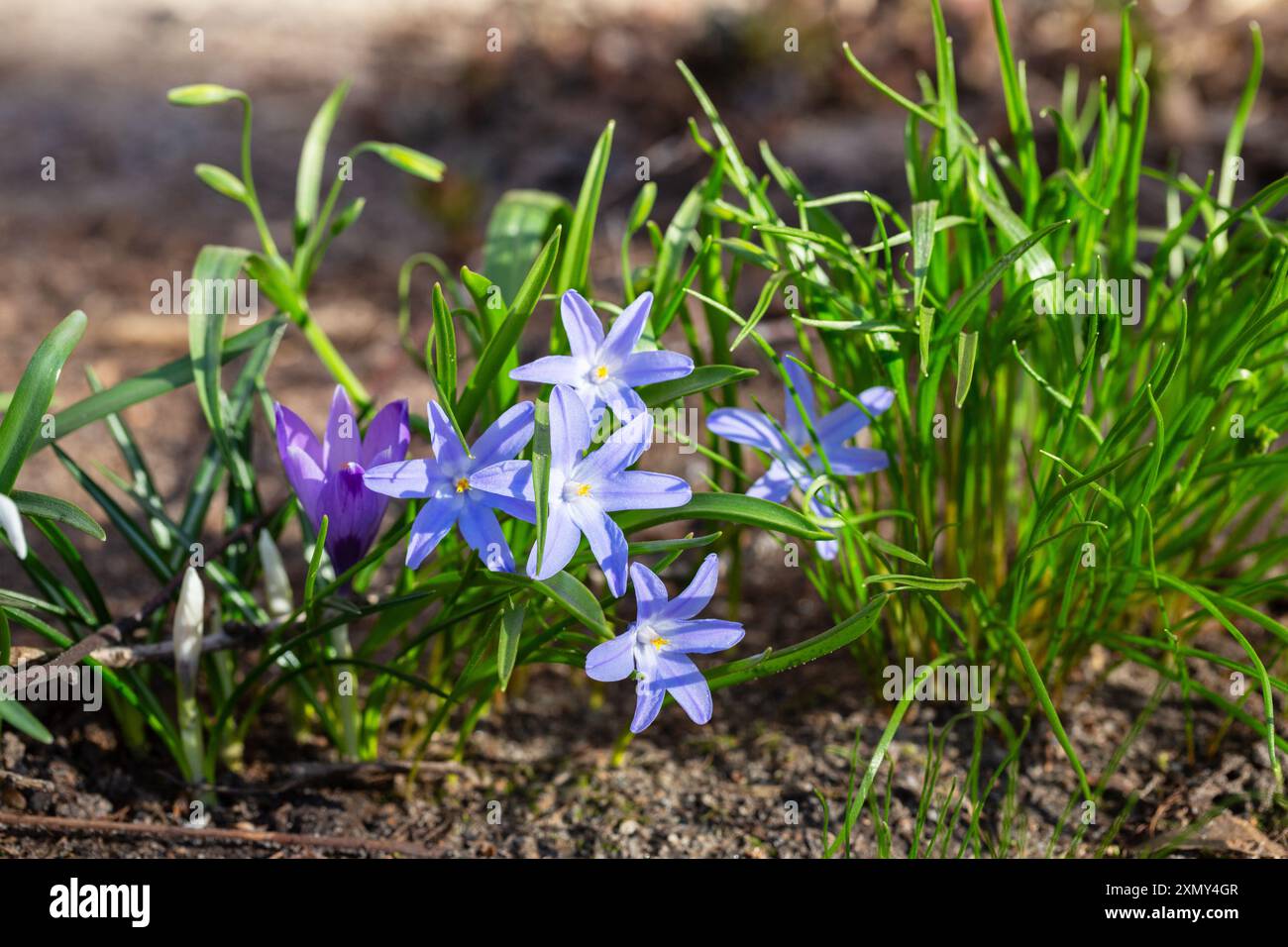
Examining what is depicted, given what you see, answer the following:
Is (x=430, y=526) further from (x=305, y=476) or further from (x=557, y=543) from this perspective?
(x=305, y=476)

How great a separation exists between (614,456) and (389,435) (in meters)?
0.29

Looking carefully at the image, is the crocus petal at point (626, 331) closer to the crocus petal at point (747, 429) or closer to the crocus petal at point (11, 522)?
the crocus petal at point (747, 429)

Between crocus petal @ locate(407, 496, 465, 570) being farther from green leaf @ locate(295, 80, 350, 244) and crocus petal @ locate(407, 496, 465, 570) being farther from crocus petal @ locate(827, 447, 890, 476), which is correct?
green leaf @ locate(295, 80, 350, 244)

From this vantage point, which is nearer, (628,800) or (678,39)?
(628,800)

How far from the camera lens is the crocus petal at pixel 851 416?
4.69 ft

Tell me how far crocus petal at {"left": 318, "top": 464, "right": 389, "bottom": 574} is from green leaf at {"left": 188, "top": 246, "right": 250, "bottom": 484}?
0.23 m

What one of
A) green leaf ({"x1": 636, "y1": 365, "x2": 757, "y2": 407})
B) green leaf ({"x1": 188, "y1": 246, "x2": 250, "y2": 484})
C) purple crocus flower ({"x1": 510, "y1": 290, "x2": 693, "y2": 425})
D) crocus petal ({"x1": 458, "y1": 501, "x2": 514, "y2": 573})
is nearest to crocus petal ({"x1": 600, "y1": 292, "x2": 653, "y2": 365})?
purple crocus flower ({"x1": 510, "y1": 290, "x2": 693, "y2": 425})

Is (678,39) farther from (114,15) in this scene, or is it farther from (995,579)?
(995,579)

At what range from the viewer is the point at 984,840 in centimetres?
147

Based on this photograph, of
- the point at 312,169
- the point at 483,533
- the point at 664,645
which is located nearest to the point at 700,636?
the point at 664,645

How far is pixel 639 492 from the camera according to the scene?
3.82ft

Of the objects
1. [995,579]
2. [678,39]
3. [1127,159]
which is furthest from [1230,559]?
[678,39]

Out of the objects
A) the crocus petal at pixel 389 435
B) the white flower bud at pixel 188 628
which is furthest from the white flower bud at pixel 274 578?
the crocus petal at pixel 389 435

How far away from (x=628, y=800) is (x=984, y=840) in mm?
466
